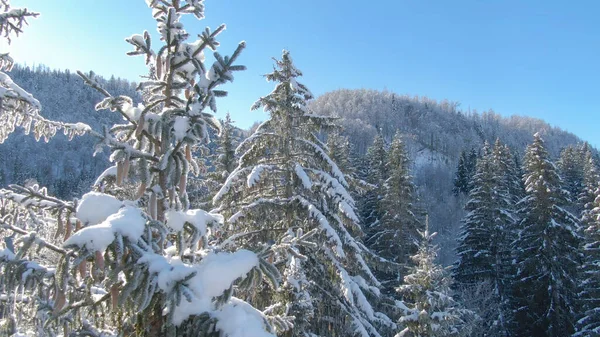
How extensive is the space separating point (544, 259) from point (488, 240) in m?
4.32

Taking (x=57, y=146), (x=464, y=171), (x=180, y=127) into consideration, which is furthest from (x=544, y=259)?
(x=57, y=146)

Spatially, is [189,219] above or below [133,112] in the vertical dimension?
below

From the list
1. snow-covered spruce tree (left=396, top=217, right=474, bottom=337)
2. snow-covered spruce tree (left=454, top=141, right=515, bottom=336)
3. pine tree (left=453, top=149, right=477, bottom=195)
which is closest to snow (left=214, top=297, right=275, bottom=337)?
snow-covered spruce tree (left=396, top=217, right=474, bottom=337)

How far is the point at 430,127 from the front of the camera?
6112 inches

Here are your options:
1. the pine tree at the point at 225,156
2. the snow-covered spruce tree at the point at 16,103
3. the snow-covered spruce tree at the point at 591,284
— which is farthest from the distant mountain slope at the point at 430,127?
the snow-covered spruce tree at the point at 16,103

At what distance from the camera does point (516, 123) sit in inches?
6944

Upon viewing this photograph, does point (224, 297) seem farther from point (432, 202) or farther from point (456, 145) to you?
point (456, 145)

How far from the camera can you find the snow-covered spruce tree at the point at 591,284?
61.4 ft

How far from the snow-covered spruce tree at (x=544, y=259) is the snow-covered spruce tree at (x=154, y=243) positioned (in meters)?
22.9

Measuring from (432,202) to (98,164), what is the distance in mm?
105962

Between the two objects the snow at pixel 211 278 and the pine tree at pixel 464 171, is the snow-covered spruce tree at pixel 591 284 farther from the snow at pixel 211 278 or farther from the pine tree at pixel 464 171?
the pine tree at pixel 464 171

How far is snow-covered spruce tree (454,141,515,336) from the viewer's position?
82.7 ft

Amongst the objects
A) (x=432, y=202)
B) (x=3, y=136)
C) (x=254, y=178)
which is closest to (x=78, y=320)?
(x=3, y=136)

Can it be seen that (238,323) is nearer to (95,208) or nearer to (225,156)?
(95,208)
